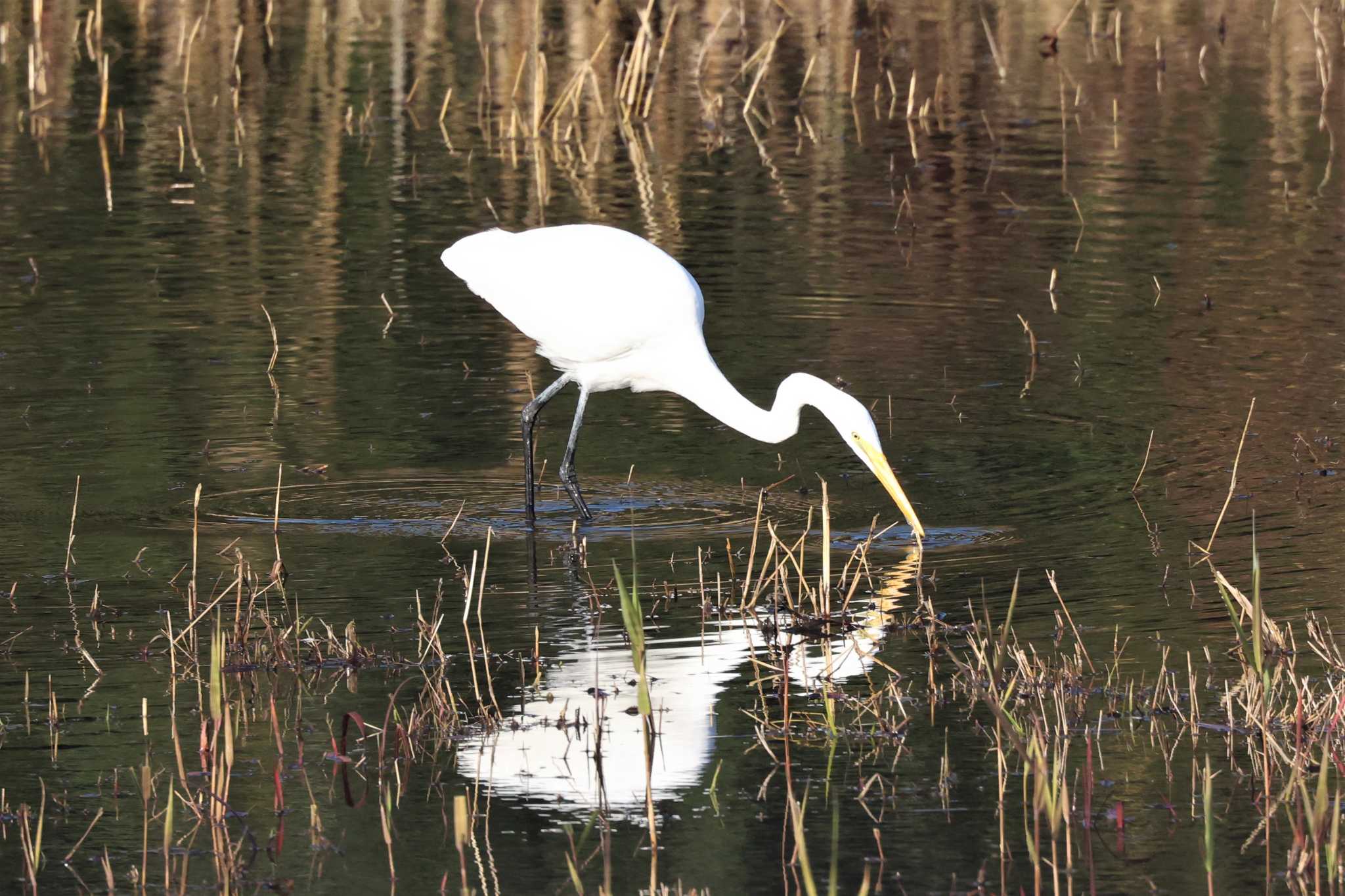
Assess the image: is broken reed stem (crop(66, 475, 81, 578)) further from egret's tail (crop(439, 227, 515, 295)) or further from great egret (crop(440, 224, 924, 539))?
egret's tail (crop(439, 227, 515, 295))

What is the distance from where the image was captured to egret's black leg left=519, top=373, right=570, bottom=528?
368 inches

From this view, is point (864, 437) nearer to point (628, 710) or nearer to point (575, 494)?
point (575, 494)

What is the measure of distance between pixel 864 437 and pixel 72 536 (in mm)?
2977

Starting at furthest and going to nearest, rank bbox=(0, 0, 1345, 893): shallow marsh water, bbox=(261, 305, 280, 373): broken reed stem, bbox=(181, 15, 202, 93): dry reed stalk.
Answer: bbox=(181, 15, 202, 93): dry reed stalk
bbox=(261, 305, 280, 373): broken reed stem
bbox=(0, 0, 1345, 893): shallow marsh water

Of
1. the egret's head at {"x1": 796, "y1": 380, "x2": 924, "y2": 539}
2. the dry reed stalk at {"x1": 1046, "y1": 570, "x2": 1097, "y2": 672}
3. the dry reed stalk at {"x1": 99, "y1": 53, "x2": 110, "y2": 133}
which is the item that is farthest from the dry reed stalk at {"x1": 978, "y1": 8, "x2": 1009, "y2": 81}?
the dry reed stalk at {"x1": 1046, "y1": 570, "x2": 1097, "y2": 672}

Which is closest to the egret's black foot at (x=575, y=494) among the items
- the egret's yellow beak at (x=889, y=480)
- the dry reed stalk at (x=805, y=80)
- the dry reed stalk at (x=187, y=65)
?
the egret's yellow beak at (x=889, y=480)

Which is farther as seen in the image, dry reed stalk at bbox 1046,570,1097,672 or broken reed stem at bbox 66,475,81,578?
broken reed stem at bbox 66,475,81,578

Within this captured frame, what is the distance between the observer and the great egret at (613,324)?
923 centimetres

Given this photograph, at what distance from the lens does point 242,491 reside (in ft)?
31.0

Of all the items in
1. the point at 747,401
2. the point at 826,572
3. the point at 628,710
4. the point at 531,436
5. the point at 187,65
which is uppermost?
the point at 187,65

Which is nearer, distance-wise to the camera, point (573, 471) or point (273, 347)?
point (573, 471)

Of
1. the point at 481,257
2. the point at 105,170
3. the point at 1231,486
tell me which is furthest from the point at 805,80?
the point at 1231,486

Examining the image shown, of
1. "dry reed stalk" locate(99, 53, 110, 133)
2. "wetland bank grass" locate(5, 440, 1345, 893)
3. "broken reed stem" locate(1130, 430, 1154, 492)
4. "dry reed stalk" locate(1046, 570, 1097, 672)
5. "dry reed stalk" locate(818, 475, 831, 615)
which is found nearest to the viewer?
"wetland bank grass" locate(5, 440, 1345, 893)

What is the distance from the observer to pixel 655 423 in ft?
36.1
